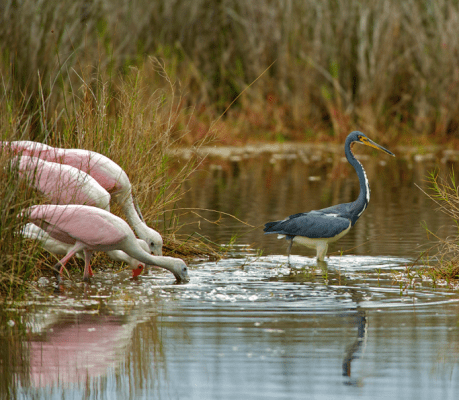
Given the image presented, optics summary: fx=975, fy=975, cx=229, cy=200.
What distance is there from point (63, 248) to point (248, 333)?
237 cm

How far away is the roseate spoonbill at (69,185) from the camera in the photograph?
7.27 metres

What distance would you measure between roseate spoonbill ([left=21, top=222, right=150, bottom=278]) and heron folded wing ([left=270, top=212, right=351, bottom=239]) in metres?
1.53

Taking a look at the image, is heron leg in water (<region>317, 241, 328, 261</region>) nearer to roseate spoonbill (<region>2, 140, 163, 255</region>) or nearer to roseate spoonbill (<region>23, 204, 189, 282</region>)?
roseate spoonbill (<region>2, 140, 163, 255</region>)

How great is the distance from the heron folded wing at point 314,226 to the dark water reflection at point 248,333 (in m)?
0.25

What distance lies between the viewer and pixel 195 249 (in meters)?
8.74

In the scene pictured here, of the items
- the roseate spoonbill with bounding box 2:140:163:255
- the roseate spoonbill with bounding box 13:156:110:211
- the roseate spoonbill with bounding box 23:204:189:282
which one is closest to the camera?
the roseate spoonbill with bounding box 23:204:189:282

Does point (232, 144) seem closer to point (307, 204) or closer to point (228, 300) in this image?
point (307, 204)

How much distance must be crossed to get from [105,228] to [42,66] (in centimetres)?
572

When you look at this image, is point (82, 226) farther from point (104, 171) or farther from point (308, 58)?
point (308, 58)

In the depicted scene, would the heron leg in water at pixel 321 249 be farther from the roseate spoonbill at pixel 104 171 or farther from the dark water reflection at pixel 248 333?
the roseate spoonbill at pixel 104 171

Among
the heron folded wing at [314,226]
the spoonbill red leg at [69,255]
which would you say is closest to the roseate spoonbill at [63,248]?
the spoonbill red leg at [69,255]

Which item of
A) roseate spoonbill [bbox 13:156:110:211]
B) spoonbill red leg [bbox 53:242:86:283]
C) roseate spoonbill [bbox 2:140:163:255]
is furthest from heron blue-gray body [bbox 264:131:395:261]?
spoonbill red leg [bbox 53:242:86:283]

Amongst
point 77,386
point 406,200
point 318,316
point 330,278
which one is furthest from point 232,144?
point 77,386

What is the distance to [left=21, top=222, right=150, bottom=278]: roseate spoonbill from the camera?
6.99 m
